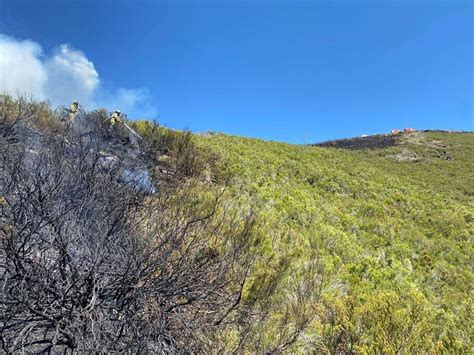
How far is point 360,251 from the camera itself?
983 centimetres

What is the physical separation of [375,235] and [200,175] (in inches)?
232

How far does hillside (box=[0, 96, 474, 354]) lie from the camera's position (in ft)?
12.3

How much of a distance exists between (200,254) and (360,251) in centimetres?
557

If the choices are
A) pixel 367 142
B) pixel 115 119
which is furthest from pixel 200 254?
pixel 367 142

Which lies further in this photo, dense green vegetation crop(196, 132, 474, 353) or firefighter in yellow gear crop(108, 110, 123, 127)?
firefighter in yellow gear crop(108, 110, 123, 127)

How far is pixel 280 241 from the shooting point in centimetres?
843

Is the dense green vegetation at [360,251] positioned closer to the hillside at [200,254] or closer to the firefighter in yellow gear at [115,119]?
the hillside at [200,254]

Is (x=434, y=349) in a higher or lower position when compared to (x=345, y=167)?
lower

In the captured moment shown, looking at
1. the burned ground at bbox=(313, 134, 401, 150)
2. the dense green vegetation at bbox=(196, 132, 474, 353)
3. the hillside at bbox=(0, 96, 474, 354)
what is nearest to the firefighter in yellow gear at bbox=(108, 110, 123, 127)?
the hillside at bbox=(0, 96, 474, 354)

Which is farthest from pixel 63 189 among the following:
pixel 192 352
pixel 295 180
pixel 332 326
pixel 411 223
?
pixel 411 223

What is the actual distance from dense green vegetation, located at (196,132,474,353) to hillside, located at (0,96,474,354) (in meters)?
0.04

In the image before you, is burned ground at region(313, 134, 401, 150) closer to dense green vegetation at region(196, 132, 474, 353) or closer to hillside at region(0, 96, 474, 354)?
dense green vegetation at region(196, 132, 474, 353)

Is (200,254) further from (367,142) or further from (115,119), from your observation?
(367,142)

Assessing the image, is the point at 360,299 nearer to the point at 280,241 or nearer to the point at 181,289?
the point at 280,241
